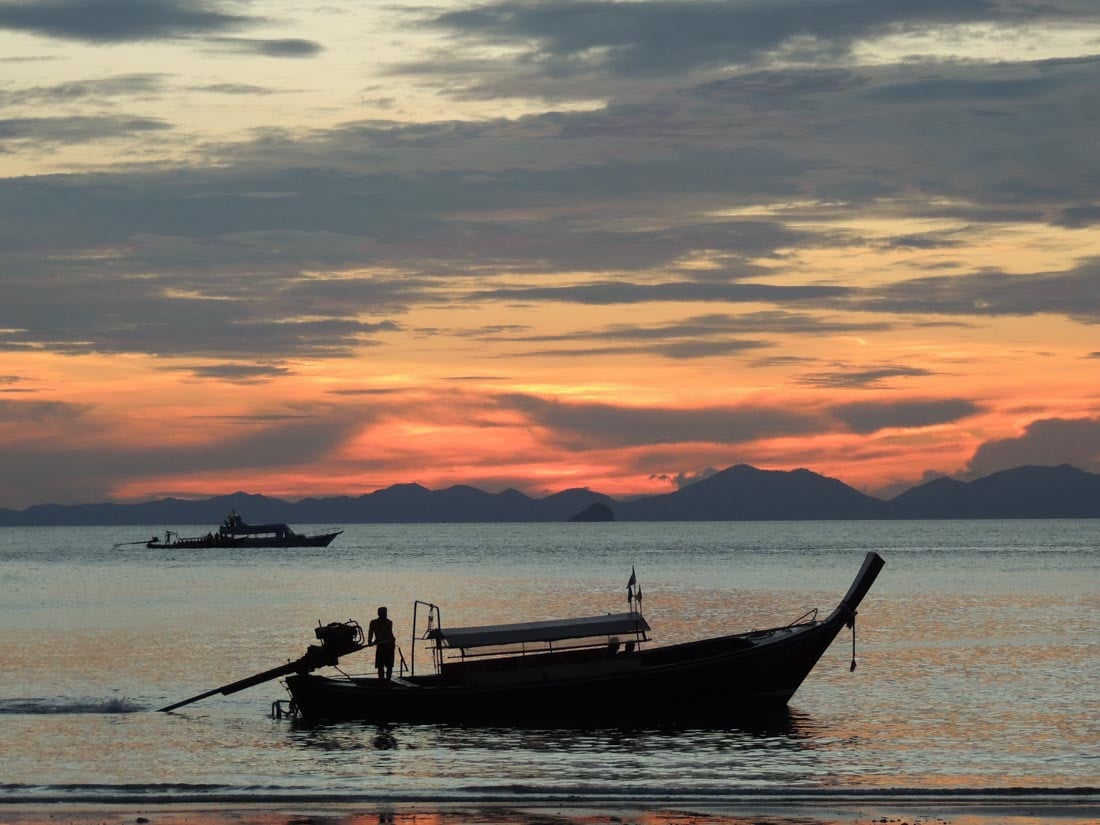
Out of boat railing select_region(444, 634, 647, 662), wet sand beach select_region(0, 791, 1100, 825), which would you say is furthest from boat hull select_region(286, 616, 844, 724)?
wet sand beach select_region(0, 791, 1100, 825)

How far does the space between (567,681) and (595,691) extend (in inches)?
29.8

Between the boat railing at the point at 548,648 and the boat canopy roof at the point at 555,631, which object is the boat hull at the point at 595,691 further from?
the boat canopy roof at the point at 555,631

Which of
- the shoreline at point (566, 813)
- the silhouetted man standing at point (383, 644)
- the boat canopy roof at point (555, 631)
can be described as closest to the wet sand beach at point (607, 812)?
the shoreline at point (566, 813)

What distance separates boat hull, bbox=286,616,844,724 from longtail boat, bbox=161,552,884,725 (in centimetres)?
3

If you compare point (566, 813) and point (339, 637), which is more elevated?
point (339, 637)

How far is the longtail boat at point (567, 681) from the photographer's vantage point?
→ 118ft

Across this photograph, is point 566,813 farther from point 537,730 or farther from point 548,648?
point 548,648

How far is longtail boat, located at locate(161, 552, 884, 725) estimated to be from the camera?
35.8 meters

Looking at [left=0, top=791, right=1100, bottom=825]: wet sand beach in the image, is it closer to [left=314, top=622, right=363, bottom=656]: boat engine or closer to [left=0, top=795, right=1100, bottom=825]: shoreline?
[left=0, top=795, right=1100, bottom=825]: shoreline

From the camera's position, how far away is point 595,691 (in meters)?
35.8

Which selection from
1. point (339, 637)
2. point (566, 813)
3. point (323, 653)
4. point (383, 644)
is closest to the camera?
point (566, 813)

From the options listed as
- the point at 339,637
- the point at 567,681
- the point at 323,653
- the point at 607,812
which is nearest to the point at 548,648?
the point at 567,681

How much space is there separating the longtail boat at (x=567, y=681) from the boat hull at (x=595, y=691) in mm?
26

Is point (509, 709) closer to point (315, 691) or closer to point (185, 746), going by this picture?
point (315, 691)
